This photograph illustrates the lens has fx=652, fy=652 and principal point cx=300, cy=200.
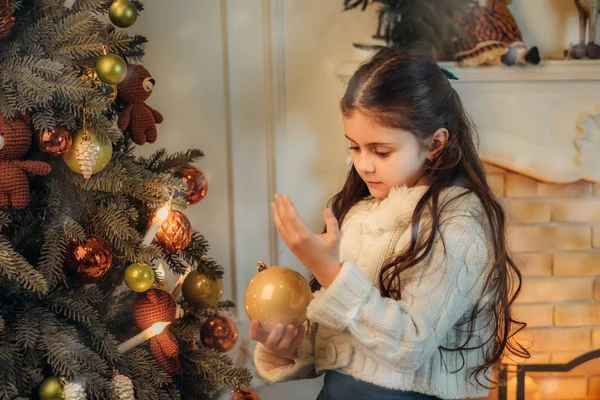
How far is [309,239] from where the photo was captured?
96 centimetres

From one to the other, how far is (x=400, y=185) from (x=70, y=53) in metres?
0.61

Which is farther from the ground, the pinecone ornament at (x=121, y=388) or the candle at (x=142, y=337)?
the candle at (x=142, y=337)

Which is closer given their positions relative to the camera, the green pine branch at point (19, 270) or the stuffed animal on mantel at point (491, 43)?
the green pine branch at point (19, 270)

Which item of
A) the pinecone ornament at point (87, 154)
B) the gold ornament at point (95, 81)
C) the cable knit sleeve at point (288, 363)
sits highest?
the gold ornament at point (95, 81)

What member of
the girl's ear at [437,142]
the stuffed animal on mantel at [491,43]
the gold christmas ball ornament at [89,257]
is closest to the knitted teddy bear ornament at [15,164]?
the gold christmas ball ornament at [89,257]

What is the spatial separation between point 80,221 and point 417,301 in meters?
0.60

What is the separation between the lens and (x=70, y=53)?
1.09 m

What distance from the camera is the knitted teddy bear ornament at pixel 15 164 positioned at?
1.03m

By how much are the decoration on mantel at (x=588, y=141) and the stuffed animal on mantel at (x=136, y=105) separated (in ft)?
3.67

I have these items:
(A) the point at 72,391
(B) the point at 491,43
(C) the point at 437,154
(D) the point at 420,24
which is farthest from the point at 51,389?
(B) the point at 491,43

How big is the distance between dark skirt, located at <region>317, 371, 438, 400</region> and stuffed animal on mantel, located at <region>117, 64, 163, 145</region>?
59cm

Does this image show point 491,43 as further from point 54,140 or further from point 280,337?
point 54,140

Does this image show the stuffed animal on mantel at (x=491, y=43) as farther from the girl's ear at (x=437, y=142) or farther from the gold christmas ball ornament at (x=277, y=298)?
the gold christmas ball ornament at (x=277, y=298)

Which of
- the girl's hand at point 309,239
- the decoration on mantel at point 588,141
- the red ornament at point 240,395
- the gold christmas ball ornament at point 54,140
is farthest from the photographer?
the decoration on mantel at point 588,141
